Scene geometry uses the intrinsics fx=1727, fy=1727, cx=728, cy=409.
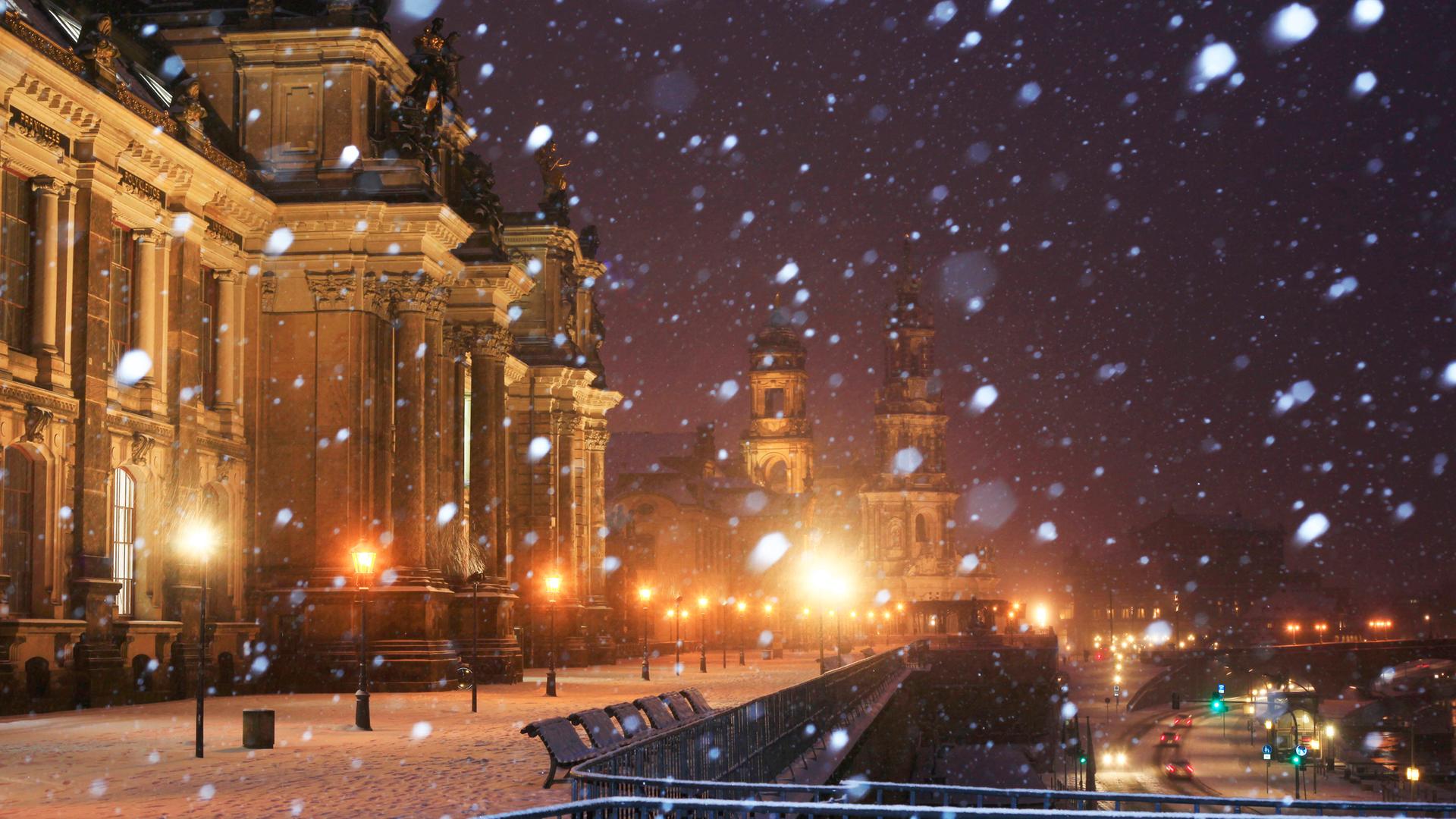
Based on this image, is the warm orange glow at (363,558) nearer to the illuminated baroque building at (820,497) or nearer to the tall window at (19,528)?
the tall window at (19,528)

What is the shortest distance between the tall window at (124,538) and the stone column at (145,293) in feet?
7.64

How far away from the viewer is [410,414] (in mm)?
44094

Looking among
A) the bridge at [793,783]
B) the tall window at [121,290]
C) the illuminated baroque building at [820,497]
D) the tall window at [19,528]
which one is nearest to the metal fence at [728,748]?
the bridge at [793,783]

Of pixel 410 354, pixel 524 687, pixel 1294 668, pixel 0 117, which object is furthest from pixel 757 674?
pixel 1294 668

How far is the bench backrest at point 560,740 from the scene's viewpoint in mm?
17578

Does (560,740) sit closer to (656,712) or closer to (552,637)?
(656,712)

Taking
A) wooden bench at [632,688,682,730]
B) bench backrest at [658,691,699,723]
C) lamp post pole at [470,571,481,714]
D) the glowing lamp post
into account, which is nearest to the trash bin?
bench backrest at [658,691,699,723]

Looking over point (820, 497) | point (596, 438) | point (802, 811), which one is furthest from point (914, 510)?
point (802, 811)

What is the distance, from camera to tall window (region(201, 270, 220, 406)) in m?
40.7

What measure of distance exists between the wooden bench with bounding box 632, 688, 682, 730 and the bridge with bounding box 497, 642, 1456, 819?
0.88m

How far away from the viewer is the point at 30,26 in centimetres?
3077

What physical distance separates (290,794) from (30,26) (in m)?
18.7

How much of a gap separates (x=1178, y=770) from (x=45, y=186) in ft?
274

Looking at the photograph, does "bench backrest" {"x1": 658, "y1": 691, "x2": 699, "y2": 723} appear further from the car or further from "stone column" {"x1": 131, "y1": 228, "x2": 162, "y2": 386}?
the car
